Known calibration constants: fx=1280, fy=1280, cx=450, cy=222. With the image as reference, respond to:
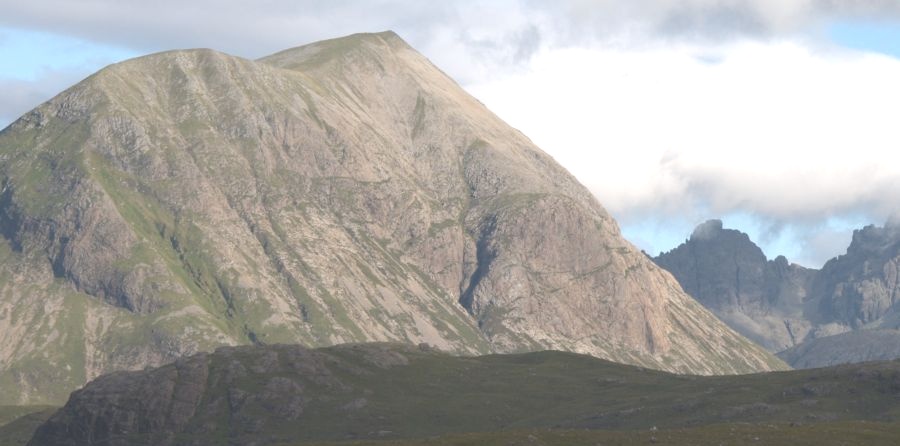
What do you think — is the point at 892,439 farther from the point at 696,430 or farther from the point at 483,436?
the point at 483,436

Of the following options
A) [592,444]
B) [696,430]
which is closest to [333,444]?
[592,444]

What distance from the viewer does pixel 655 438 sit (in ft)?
466

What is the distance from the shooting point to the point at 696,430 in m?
147

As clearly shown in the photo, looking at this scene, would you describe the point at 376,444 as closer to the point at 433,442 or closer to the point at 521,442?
the point at 433,442

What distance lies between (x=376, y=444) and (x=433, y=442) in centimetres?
876

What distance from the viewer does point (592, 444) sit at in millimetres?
141625

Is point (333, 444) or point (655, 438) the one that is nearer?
point (655, 438)

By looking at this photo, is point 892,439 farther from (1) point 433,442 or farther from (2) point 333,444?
(2) point 333,444

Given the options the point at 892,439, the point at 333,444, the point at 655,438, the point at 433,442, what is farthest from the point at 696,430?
the point at 333,444

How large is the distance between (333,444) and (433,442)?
53.5 feet

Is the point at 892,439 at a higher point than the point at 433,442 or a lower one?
higher

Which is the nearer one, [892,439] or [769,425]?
[892,439]

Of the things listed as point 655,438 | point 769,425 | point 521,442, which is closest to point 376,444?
point 521,442

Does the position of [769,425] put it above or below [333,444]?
above
